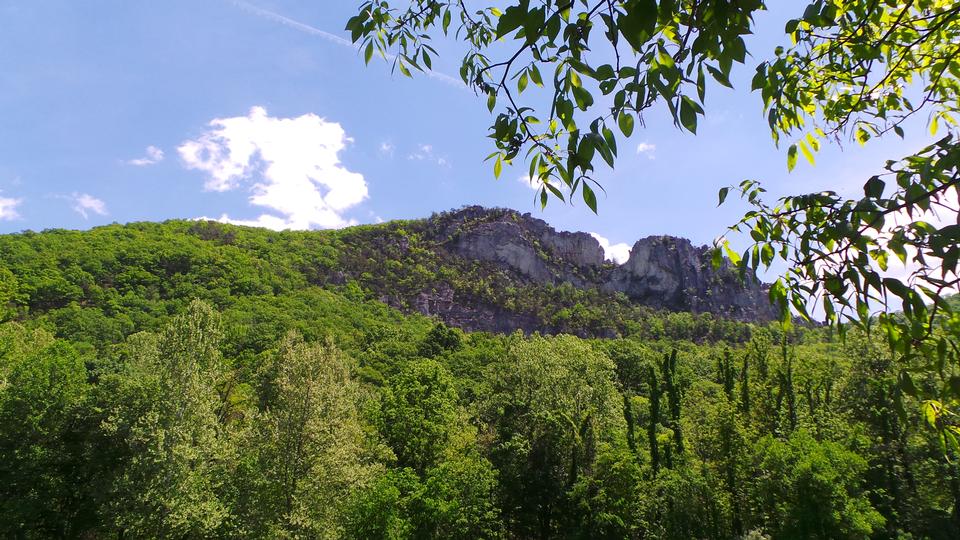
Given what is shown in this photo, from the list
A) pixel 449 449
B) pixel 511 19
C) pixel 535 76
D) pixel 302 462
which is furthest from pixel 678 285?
pixel 511 19

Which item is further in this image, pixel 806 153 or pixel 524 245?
pixel 524 245

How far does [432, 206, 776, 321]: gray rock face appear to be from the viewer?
101 metres

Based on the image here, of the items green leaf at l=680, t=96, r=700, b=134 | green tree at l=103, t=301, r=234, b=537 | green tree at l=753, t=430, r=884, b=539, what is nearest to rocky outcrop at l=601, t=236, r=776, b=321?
green tree at l=753, t=430, r=884, b=539

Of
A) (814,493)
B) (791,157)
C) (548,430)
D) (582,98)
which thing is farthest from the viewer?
(548,430)

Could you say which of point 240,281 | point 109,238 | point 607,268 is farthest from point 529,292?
point 109,238

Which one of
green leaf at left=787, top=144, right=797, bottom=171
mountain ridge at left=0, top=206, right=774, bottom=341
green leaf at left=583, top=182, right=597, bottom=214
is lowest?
green leaf at left=583, top=182, right=597, bottom=214

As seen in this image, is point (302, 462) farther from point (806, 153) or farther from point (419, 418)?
point (806, 153)

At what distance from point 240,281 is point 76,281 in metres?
17.5

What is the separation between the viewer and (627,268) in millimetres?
106125

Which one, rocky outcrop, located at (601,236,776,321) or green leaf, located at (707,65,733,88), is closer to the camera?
green leaf, located at (707,65,733,88)

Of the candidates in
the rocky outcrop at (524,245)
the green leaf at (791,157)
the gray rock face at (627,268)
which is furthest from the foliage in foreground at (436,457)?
the rocky outcrop at (524,245)

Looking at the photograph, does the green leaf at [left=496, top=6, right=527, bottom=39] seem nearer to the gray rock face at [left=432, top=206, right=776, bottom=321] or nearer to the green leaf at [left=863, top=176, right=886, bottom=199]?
the green leaf at [left=863, top=176, right=886, bottom=199]

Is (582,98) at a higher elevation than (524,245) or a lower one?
lower

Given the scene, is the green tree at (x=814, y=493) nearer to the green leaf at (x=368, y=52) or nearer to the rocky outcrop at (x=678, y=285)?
the green leaf at (x=368, y=52)
